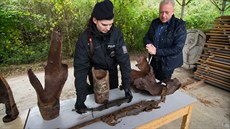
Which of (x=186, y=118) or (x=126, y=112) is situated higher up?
(x=126, y=112)

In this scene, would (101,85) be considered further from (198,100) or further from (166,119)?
(198,100)

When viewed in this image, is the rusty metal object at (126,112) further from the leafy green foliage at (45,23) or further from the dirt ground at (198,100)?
the leafy green foliage at (45,23)

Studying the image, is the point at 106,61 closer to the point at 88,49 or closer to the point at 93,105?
the point at 88,49

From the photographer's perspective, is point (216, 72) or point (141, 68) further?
point (216, 72)

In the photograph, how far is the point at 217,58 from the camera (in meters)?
3.82

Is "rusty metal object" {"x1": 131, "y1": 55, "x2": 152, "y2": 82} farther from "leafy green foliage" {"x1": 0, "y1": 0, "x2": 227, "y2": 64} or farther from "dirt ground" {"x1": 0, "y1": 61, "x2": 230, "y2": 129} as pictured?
"leafy green foliage" {"x1": 0, "y1": 0, "x2": 227, "y2": 64}

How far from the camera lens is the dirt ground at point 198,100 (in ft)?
8.72

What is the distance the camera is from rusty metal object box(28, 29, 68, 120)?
50.8 inches

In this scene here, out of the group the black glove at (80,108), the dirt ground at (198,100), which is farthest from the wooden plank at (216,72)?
the black glove at (80,108)

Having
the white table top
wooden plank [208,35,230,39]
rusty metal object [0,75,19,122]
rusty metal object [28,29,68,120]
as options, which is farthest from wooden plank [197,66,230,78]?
rusty metal object [0,75,19,122]

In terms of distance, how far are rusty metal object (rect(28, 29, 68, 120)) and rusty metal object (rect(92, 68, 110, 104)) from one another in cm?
28

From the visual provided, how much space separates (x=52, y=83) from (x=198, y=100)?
2.88 meters

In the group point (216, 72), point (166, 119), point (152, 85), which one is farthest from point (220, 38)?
point (166, 119)

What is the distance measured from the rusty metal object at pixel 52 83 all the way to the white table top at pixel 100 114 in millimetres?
76
